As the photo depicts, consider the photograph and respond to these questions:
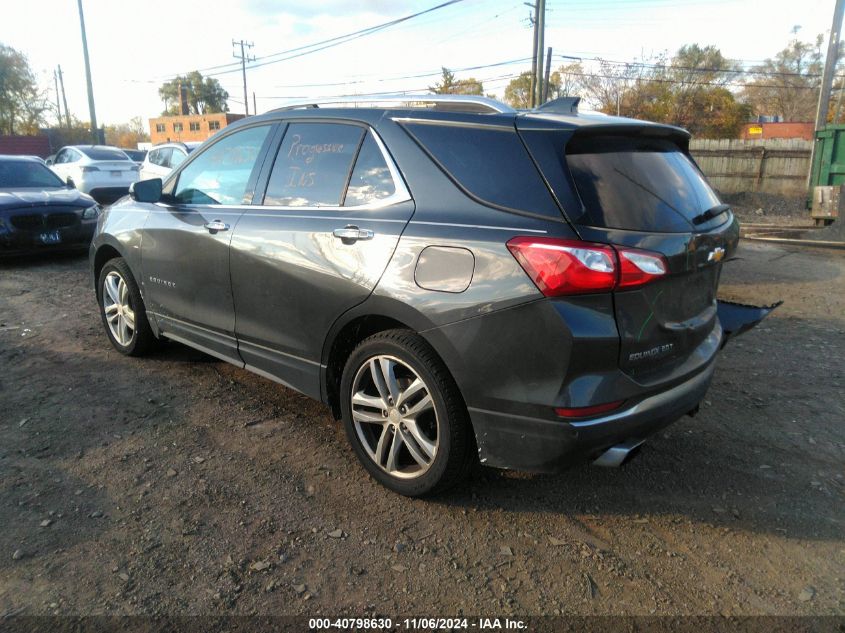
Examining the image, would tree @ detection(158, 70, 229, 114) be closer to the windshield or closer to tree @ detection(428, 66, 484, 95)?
tree @ detection(428, 66, 484, 95)

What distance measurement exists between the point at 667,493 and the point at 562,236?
1.51 m

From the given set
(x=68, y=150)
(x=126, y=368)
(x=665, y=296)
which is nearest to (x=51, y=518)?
(x=126, y=368)

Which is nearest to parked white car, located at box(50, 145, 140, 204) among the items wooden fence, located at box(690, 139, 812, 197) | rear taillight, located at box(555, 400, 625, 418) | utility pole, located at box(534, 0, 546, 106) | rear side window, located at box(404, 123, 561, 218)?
rear side window, located at box(404, 123, 561, 218)

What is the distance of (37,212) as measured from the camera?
28.9 feet

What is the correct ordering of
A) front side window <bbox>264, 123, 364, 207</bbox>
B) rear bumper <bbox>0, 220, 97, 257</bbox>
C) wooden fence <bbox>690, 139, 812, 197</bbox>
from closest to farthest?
front side window <bbox>264, 123, 364, 207</bbox> → rear bumper <bbox>0, 220, 97, 257</bbox> → wooden fence <bbox>690, 139, 812, 197</bbox>

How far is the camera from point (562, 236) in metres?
2.44

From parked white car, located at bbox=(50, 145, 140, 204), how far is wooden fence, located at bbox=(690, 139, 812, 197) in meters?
17.2

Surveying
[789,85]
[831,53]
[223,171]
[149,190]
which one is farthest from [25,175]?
[789,85]

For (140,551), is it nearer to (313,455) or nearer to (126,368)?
(313,455)

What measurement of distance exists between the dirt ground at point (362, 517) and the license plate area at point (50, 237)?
5.30m

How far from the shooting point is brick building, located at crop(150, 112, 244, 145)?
66.0 m

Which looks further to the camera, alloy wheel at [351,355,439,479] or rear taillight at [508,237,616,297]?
alloy wheel at [351,355,439,479]

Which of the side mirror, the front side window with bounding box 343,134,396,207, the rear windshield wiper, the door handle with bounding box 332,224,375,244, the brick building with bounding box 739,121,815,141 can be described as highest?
the brick building with bounding box 739,121,815,141

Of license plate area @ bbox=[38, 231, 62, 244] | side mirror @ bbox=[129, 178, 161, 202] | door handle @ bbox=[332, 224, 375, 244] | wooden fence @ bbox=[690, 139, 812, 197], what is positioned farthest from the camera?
wooden fence @ bbox=[690, 139, 812, 197]
